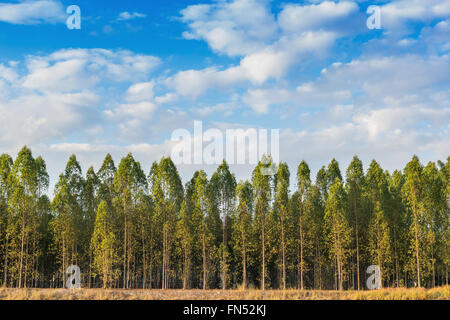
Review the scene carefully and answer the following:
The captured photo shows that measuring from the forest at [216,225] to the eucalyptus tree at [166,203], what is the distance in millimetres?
127

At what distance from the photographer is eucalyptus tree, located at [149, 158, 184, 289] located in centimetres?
5138

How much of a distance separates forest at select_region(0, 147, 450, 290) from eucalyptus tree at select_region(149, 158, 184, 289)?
0.42 feet

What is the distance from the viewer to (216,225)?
2149 inches

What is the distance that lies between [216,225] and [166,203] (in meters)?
7.09

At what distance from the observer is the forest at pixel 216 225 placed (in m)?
48.9

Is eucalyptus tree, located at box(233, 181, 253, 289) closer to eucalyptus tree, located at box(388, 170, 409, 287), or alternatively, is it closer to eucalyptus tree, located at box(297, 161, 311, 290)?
eucalyptus tree, located at box(297, 161, 311, 290)

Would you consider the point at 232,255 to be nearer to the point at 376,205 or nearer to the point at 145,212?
the point at 145,212

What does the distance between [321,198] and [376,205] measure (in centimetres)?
908

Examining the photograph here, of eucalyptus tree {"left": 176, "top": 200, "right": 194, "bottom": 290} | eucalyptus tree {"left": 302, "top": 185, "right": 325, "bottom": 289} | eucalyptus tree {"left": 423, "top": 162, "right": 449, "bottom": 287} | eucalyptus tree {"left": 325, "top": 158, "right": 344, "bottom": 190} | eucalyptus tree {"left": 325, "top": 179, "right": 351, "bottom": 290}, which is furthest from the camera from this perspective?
eucalyptus tree {"left": 325, "top": 158, "right": 344, "bottom": 190}

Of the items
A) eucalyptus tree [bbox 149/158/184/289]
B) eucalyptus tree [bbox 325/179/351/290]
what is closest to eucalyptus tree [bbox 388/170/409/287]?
eucalyptus tree [bbox 325/179/351/290]

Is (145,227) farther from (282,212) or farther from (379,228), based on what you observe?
(379,228)
